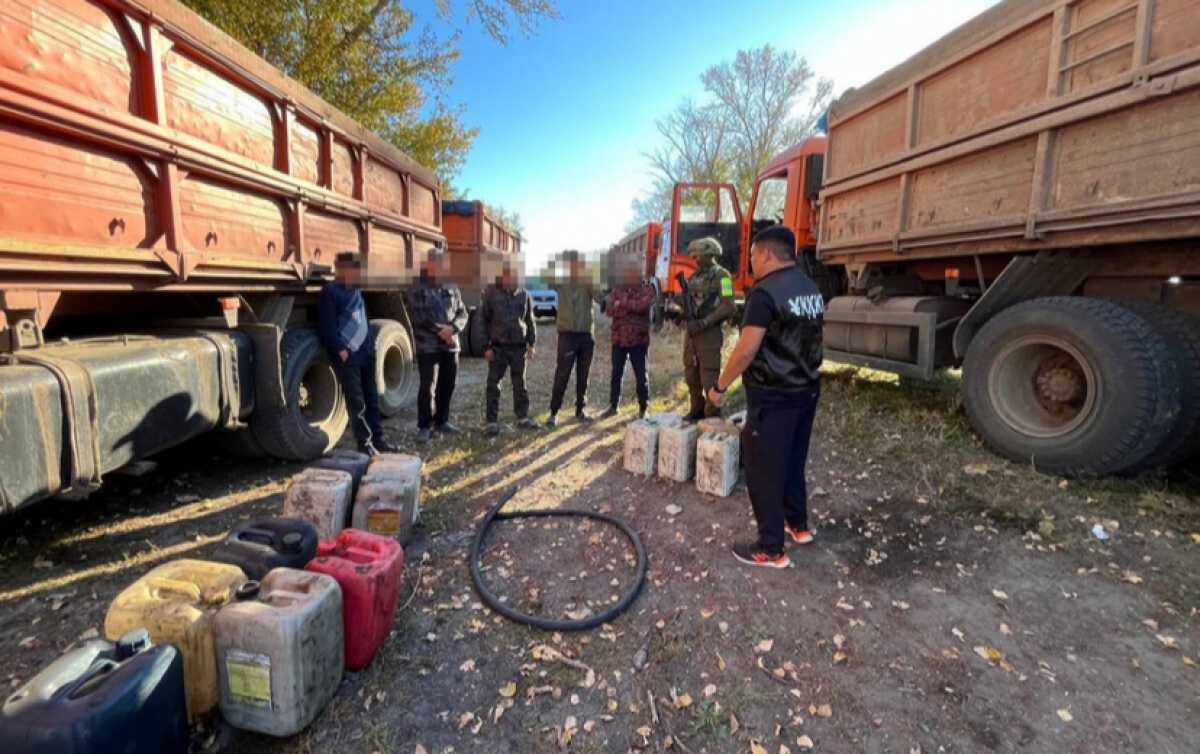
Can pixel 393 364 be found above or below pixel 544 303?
below

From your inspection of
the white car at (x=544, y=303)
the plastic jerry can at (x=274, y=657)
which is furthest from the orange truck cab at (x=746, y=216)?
the plastic jerry can at (x=274, y=657)

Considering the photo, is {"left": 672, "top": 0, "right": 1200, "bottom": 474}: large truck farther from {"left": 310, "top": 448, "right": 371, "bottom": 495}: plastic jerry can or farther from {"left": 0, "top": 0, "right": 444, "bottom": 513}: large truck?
{"left": 0, "top": 0, "right": 444, "bottom": 513}: large truck

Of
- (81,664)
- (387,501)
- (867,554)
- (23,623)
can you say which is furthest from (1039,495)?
(23,623)

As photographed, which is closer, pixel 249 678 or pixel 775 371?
pixel 249 678

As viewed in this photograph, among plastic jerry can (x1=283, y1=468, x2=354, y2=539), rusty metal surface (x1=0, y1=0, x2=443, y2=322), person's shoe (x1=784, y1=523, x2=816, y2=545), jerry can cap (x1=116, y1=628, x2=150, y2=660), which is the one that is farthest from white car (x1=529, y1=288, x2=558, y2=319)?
jerry can cap (x1=116, y1=628, x2=150, y2=660)

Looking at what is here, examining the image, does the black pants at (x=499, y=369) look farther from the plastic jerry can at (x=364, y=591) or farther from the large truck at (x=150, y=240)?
the plastic jerry can at (x=364, y=591)

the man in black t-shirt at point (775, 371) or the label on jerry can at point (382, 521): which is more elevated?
the man in black t-shirt at point (775, 371)

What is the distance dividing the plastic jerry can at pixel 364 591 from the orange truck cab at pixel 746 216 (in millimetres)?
5995

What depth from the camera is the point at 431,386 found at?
16.3 ft

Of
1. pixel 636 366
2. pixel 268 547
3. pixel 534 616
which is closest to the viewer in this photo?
pixel 268 547

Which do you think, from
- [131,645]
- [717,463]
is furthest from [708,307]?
[131,645]

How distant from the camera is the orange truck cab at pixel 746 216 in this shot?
23.7ft

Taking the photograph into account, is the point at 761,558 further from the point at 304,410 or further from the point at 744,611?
the point at 304,410

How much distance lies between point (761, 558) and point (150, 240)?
348 centimetres
